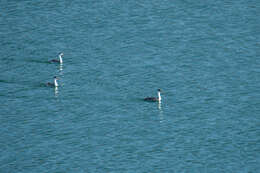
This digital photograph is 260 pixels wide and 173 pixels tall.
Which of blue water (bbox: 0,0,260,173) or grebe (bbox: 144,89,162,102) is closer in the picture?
blue water (bbox: 0,0,260,173)

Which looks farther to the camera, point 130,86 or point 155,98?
point 130,86

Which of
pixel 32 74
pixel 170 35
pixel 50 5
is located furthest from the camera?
pixel 50 5

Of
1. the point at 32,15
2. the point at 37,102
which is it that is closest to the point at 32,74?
the point at 37,102

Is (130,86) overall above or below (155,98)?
above

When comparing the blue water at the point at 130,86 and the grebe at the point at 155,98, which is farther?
→ the grebe at the point at 155,98

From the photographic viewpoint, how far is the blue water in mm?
89938

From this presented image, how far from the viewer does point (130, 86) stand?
105938 millimetres

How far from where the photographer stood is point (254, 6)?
127688mm

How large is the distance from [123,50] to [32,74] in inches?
572

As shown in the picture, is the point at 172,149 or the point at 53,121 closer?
the point at 172,149

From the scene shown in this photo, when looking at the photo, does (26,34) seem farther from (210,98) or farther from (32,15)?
(210,98)

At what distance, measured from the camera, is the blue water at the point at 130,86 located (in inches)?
3541

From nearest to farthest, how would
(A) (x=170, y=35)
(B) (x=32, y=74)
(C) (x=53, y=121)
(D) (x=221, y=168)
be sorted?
(D) (x=221, y=168)
(C) (x=53, y=121)
(B) (x=32, y=74)
(A) (x=170, y=35)

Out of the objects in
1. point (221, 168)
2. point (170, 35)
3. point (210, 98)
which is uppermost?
point (170, 35)
